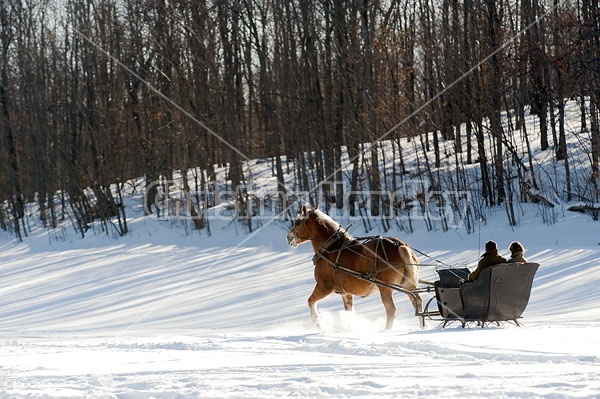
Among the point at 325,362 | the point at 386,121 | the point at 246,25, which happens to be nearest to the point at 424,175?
the point at 386,121

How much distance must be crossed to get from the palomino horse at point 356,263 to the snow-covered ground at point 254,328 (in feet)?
1.88

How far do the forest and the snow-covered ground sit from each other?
9.57ft

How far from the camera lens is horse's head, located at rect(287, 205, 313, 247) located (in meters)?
12.0

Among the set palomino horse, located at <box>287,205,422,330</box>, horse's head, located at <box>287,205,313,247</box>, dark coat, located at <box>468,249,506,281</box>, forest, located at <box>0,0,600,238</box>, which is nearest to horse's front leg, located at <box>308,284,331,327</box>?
palomino horse, located at <box>287,205,422,330</box>

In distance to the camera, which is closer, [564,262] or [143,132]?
[564,262]

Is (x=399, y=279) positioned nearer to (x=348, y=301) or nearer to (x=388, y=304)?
(x=388, y=304)

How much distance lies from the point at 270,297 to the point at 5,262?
1462 centimetres

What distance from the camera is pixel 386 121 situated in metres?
22.7

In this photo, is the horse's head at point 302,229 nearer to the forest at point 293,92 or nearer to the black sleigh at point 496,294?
the black sleigh at point 496,294

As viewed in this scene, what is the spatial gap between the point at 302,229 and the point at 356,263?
136cm

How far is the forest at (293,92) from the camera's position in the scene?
71.3 ft

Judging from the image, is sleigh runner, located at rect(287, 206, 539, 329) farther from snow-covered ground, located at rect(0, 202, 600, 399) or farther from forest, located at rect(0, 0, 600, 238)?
forest, located at rect(0, 0, 600, 238)

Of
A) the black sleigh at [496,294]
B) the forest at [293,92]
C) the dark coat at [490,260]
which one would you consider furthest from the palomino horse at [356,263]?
the forest at [293,92]

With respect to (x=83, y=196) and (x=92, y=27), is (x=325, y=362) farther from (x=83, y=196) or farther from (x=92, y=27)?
(x=92, y=27)
